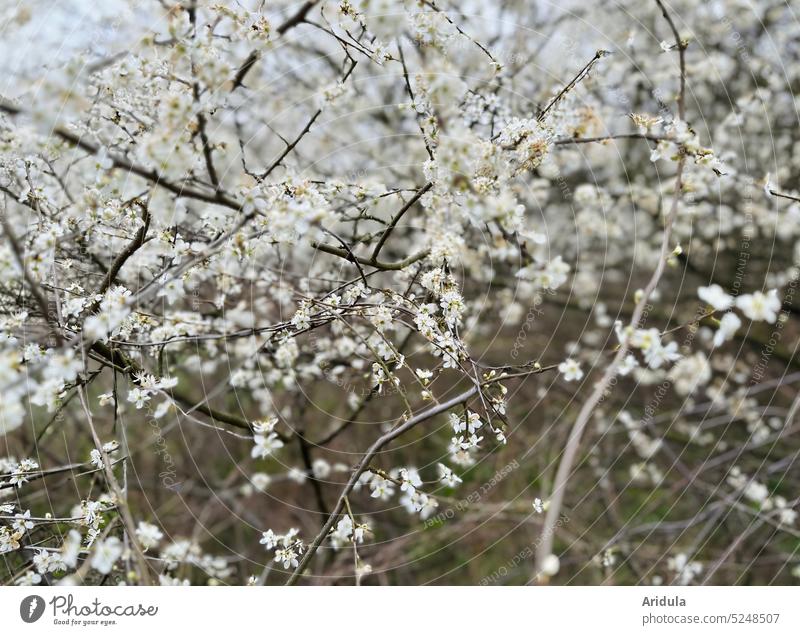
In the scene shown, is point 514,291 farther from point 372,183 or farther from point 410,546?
point 372,183

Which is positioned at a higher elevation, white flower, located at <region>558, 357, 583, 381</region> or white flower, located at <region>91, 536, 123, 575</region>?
white flower, located at <region>558, 357, 583, 381</region>

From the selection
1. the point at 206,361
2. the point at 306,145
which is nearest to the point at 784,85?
the point at 306,145

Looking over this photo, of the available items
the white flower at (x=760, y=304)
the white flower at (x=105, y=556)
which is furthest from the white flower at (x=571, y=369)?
the white flower at (x=105, y=556)

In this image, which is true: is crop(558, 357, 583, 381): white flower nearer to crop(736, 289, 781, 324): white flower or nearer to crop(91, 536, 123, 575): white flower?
crop(736, 289, 781, 324): white flower

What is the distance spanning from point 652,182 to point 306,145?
2665 millimetres
